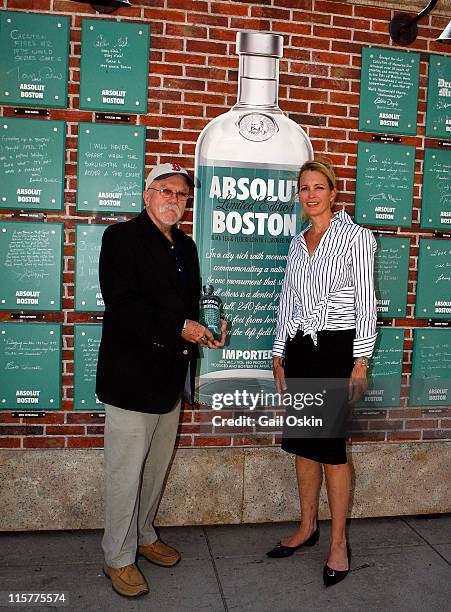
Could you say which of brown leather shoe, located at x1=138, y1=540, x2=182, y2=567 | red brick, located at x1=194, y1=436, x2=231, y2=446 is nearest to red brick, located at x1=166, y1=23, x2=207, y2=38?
red brick, located at x1=194, y1=436, x2=231, y2=446

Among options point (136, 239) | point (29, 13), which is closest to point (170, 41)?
point (29, 13)

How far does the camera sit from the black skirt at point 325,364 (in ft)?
10.1

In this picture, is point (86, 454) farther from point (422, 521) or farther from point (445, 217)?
point (445, 217)

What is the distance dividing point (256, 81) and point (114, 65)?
2.70ft

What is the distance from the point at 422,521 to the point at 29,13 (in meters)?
3.86

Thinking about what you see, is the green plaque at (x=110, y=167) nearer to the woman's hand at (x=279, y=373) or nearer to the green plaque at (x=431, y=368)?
the woman's hand at (x=279, y=373)

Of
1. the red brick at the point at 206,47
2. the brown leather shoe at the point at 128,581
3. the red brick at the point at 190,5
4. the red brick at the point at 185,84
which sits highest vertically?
the red brick at the point at 190,5

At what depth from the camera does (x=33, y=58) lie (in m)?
3.41

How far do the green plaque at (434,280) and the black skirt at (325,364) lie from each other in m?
1.12

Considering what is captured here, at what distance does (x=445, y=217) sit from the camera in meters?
3.96

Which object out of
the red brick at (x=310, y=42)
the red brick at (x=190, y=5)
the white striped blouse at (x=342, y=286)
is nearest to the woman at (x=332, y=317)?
the white striped blouse at (x=342, y=286)

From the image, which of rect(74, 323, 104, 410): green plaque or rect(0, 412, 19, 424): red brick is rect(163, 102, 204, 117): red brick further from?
rect(0, 412, 19, 424): red brick

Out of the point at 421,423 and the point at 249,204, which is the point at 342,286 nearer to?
the point at 249,204

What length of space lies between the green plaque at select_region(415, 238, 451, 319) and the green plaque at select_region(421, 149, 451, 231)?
0.44 ft
